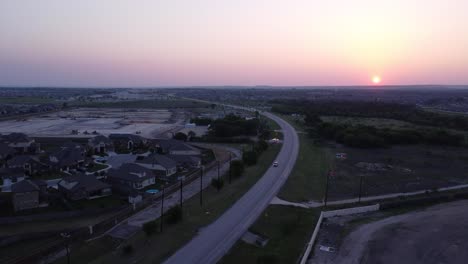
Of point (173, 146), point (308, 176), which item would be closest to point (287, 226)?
point (308, 176)

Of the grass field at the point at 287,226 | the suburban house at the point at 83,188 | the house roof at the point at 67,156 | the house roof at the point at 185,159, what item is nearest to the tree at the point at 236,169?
the grass field at the point at 287,226

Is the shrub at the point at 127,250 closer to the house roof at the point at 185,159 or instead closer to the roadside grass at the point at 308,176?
the roadside grass at the point at 308,176

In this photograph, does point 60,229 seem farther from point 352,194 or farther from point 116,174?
point 352,194

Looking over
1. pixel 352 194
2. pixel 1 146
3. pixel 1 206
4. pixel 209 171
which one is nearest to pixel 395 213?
pixel 352 194

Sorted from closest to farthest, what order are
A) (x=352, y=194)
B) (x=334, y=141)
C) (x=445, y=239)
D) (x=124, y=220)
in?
(x=445, y=239)
(x=124, y=220)
(x=352, y=194)
(x=334, y=141)

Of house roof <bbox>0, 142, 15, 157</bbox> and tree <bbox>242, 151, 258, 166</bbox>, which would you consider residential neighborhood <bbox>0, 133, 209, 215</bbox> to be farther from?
tree <bbox>242, 151, 258, 166</bbox>

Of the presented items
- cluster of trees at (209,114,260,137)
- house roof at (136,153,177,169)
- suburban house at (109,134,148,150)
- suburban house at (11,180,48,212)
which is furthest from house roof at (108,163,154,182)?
cluster of trees at (209,114,260,137)
